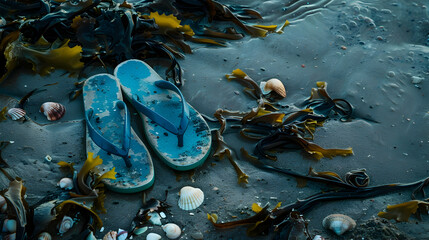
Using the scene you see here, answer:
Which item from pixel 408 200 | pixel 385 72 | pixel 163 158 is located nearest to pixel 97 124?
pixel 163 158

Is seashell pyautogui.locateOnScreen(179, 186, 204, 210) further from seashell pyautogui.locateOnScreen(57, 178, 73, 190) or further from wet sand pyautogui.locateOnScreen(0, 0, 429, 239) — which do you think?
seashell pyautogui.locateOnScreen(57, 178, 73, 190)

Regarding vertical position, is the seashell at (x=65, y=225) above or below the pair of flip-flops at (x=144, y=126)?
below

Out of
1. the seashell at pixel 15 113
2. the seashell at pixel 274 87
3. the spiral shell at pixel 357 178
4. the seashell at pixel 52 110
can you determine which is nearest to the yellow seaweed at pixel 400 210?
the spiral shell at pixel 357 178

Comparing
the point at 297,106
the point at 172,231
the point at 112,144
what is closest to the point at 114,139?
the point at 112,144

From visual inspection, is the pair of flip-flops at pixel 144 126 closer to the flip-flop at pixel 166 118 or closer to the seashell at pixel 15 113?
the flip-flop at pixel 166 118

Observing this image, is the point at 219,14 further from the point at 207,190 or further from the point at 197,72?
the point at 207,190

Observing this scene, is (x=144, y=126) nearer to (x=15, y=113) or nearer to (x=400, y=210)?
(x=15, y=113)
